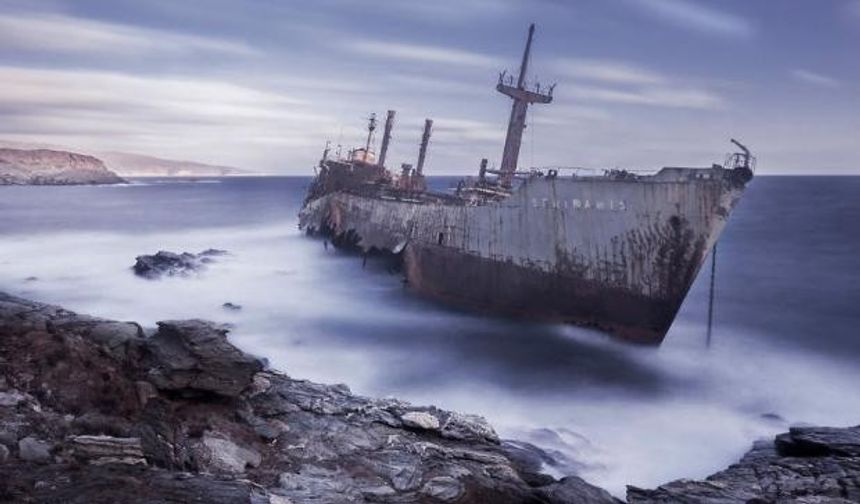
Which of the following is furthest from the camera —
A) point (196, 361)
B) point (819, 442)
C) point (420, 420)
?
point (819, 442)

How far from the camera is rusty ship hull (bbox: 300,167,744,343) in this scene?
20531 mm

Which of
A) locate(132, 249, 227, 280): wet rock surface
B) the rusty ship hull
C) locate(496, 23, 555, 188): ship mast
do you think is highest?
locate(496, 23, 555, 188): ship mast

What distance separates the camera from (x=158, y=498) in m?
7.90

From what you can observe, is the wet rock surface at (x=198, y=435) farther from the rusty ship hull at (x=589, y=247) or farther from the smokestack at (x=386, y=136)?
the smokestack at (x=386, y=136)

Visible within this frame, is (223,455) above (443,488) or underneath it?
underneath

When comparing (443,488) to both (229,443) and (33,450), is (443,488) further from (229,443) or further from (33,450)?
(33,450)

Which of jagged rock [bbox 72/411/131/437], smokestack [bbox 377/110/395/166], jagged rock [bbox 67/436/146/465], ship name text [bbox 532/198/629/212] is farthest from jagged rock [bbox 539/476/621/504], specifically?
smokestack [bbox 377/110/395/166]

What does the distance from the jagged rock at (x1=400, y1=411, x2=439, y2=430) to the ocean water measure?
3.37 m

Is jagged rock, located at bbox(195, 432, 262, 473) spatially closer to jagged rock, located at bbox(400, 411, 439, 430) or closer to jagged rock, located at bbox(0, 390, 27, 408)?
jagged rock, located at bbox(0, 390, 27, 408)

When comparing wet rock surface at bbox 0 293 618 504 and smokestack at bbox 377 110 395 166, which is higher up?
smokestack at bbox 377 110 395 166

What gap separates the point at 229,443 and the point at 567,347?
14931 millimetres

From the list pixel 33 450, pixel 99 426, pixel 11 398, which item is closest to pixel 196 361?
pixel 99 426

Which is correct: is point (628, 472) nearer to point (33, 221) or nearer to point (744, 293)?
point (744, 293)

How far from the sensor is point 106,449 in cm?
884
